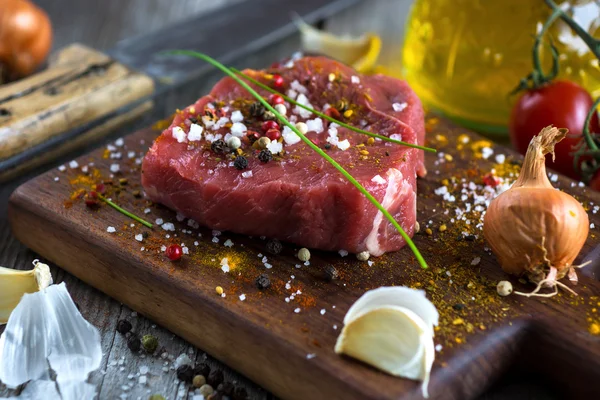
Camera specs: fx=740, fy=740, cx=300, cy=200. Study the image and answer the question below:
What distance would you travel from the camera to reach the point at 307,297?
274 centimetres

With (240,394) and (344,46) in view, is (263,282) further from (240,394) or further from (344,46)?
(344,46)

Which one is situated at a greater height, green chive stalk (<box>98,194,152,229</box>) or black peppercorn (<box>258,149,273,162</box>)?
black peppercorn (<box>258,149,273,162</box>)

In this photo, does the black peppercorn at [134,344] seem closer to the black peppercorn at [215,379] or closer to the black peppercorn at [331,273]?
the black peppercorn at [215,379]

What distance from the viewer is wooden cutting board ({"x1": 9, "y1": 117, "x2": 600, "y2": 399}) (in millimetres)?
2496

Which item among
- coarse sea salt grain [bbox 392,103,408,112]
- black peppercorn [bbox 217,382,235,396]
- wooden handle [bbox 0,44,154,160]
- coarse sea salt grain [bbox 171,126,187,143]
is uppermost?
coarse sea salt grain [bbox 392,103,408,112]

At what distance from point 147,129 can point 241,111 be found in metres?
0.66

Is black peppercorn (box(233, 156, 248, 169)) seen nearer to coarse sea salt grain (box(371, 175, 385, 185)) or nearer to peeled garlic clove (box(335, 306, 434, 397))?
coarse sea salt grain (box(371, 175, 385, 185))

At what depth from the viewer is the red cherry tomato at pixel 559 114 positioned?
3.62m

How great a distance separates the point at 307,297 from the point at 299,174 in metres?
0.50

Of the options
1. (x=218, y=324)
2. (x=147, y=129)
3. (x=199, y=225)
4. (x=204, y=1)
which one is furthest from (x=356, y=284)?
(x=204, y=1)

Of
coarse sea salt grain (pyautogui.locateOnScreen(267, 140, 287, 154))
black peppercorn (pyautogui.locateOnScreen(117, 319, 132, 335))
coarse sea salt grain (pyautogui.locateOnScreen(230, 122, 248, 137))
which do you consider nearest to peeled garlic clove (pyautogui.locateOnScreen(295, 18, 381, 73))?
coarse sea salt grain (pyautogui.locateOnScreen(230, 122, 248, 137))

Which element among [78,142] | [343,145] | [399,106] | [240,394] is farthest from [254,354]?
[78,142]

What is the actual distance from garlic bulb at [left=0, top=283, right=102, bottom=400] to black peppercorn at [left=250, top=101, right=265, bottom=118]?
44.3 inches

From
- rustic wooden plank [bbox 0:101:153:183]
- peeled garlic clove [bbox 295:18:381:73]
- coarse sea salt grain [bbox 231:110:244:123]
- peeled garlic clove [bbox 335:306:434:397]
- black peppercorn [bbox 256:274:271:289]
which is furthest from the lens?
Answer: peeled garlic clove [bbox 295:18:381:73]
